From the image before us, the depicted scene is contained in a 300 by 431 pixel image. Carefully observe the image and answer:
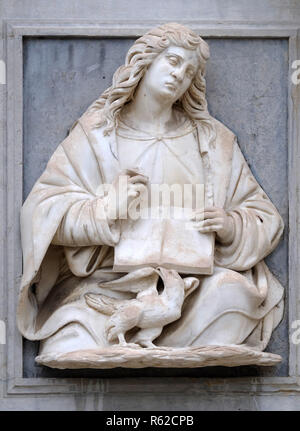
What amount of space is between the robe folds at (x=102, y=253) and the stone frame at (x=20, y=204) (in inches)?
5.3

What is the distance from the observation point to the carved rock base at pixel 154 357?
8672 mm

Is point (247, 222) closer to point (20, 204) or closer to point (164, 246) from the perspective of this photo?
point (164, 246)

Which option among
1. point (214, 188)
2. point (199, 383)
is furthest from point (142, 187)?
point (199, 383)

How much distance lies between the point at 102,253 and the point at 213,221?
1.80 feet

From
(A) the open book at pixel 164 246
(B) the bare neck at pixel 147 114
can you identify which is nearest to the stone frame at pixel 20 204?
(B) the bare neck at pixel 147 114

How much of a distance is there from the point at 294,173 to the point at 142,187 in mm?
837

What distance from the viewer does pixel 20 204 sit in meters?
9.21

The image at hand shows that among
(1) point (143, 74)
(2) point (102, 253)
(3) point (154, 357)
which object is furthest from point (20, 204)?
(3) point (154, 357)

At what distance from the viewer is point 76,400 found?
9078 millimetres

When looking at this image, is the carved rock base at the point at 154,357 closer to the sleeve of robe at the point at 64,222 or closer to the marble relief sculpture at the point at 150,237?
the marble relief sculpture at the point at 150,237

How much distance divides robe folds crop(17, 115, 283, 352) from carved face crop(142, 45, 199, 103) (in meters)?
0.27

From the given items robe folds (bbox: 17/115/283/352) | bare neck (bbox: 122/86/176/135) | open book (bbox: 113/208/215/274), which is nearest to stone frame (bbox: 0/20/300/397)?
robe folds (bbox: 17/115/283/352)

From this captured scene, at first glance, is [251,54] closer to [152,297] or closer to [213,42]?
[213,42]

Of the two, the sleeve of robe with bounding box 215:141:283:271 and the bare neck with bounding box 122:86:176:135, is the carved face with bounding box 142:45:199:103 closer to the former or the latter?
the bare neck with bounding box 122:86:176:135
